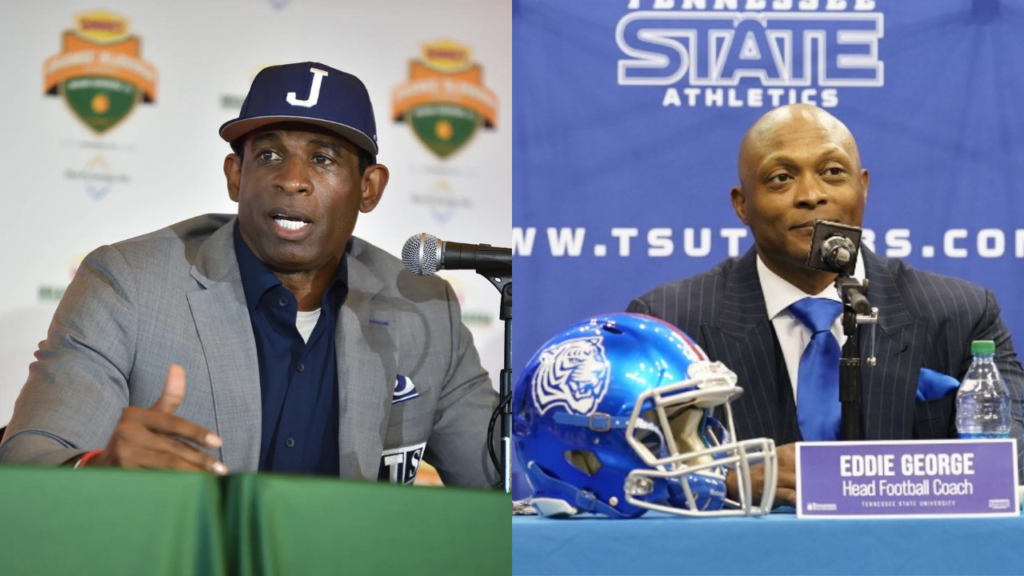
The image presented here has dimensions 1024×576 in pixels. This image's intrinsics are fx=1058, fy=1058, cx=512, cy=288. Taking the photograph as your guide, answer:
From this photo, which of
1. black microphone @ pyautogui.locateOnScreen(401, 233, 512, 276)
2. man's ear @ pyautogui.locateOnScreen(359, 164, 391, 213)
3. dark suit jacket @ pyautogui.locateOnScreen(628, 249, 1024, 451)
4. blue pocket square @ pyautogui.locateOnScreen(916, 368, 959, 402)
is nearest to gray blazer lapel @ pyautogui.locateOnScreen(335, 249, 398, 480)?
man's ear @ pyautogui.locateOnScreen(359, 164, 391, 213)

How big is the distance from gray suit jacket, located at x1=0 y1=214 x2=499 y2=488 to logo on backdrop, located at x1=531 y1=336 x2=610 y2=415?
2.45ft

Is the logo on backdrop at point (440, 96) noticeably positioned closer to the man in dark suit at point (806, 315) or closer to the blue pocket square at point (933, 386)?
the man in dark suit at point (806, 315)

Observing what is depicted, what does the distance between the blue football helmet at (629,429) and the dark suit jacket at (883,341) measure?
0.55m

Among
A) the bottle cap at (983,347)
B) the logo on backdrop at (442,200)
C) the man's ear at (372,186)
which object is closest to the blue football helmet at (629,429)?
the bottle cap at (983,347)

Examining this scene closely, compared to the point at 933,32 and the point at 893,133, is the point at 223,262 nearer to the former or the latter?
the point at 893,133

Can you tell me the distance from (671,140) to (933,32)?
61 centimetres

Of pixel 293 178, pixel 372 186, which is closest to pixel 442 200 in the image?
pixel 372 186

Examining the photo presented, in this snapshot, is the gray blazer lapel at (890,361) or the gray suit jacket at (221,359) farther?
the gray blazer lapel at (890,361)

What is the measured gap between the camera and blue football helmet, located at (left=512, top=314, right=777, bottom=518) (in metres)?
1.39

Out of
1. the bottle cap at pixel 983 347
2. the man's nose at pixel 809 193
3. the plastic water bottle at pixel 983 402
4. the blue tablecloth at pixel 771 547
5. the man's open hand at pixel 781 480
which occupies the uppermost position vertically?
the man's nose at pixel 809 193

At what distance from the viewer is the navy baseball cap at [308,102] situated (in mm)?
2252

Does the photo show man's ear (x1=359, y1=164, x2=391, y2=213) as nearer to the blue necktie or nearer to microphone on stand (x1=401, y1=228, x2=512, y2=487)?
microphone on stand (x1=401, y1=228, x2=512, y2=487)

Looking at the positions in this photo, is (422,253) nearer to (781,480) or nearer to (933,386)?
(781,480)

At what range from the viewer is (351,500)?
1.32m
